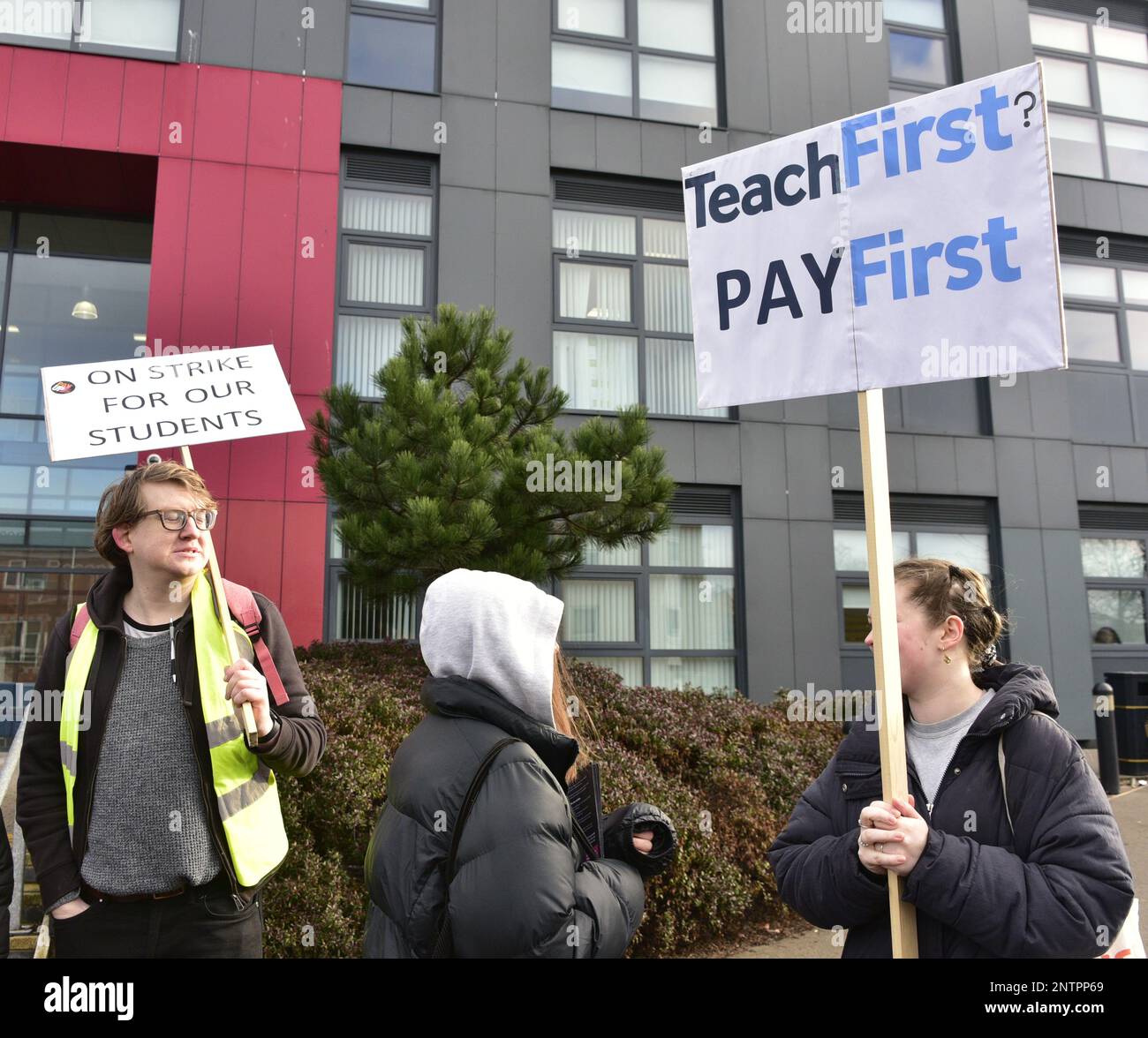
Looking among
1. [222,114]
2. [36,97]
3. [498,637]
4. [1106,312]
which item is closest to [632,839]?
[498,637]

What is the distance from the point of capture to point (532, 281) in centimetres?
1151

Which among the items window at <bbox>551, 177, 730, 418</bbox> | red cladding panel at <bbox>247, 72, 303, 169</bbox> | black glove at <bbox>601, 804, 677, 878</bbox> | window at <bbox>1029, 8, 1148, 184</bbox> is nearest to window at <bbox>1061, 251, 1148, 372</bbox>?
window at <bbox>1029, 8, 1148, 184</bbox>

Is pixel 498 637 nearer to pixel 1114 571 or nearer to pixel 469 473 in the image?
pixel 469 473

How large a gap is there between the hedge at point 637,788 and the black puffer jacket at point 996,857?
122 inches

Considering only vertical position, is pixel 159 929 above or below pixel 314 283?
below

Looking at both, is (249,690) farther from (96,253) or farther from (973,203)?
(96,253)

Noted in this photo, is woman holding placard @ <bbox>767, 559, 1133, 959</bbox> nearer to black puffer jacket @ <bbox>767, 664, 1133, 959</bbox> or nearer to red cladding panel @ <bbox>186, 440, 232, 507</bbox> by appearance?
black puffer jacket @ <bbox>767, 664, 1133, 959</bbox>

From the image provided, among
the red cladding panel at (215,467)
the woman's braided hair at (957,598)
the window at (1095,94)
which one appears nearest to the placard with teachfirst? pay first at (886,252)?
the woman's braided hair at (957,598)

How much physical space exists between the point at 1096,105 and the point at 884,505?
15514 mm

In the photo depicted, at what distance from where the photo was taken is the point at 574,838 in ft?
7.31

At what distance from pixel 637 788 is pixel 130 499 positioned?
3808 millimetres

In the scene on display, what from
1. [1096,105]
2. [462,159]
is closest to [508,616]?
[462,159]

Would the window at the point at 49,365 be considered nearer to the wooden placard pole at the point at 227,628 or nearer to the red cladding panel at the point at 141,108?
the red cladding panel at the point at 141,108

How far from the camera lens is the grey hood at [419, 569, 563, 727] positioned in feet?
7.27
